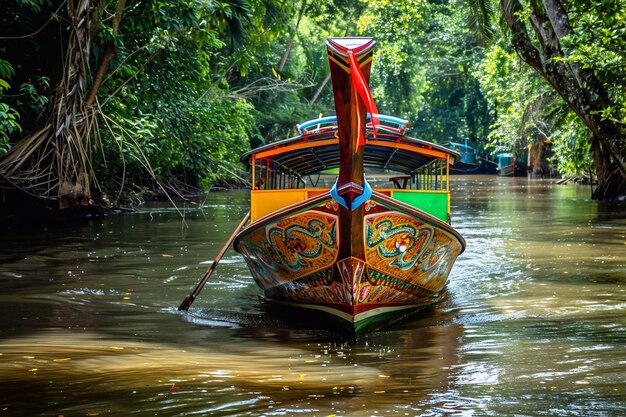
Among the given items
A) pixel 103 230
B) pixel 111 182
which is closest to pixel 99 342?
pixel 103 230

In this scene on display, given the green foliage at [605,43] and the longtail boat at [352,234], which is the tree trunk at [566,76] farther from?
the longtail boat at [352,234]

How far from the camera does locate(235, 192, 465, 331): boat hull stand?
8.54m

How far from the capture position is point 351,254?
851 cm

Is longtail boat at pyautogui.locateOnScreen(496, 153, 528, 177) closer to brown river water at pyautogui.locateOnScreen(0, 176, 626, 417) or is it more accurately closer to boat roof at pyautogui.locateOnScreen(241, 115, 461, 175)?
brown river water at pyautogui.locateOnScreen(0, 176, 626, 417)

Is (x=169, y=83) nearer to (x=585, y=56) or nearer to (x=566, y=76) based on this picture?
(x=566, y=76)

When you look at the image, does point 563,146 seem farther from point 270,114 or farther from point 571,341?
point 571,341

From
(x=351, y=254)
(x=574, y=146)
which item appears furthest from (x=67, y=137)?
(x=574, y=146)

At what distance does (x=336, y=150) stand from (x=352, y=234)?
11.4 feet

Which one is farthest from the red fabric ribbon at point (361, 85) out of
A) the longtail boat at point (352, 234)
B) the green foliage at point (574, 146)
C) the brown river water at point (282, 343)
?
the green foliage at point (574, 146)

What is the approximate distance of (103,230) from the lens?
1841 cm

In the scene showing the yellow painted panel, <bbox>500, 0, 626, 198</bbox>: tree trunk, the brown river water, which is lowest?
the brown river water

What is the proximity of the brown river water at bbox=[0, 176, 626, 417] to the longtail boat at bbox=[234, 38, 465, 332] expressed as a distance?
1.00 ft

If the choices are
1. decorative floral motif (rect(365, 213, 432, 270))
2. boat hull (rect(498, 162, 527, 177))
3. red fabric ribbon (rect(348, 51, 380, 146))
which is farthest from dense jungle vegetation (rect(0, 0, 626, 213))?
boat hull (rect(498, 162, 527, 177))

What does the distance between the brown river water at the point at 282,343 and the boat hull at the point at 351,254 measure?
10.1 inches
